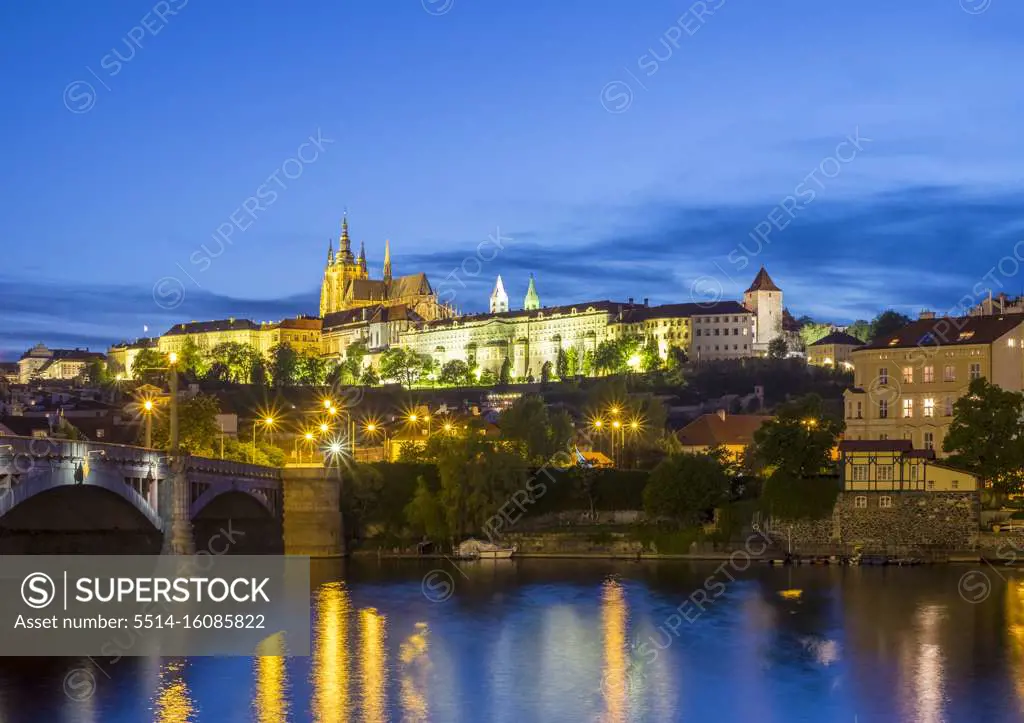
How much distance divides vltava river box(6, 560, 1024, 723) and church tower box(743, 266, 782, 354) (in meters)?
117

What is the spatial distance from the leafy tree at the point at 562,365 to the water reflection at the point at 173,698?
141m

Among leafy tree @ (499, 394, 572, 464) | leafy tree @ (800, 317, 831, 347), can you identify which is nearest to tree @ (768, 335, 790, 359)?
leafy tree @ (800, 317, 831, 347)

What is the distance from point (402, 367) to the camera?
190375 millimetres

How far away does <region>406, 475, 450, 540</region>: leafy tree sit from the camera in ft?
228

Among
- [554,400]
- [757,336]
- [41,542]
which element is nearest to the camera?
[41,542]

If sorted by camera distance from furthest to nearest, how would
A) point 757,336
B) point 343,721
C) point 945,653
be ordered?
1. point 757,336
2. point 945,653
3. point 343,721

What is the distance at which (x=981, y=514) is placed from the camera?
63094 mm

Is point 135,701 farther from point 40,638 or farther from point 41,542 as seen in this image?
point 41,542

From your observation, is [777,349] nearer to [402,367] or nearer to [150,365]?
[402,367]

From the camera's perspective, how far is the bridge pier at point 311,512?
6838cm

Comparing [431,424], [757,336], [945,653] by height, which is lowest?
[945,653]

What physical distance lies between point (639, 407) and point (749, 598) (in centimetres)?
4453

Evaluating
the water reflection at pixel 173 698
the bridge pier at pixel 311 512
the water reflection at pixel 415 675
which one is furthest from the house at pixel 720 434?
the water reflection at pixel 173 698

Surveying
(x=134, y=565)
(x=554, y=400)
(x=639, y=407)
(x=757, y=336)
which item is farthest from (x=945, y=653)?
(x=757, y=336)
